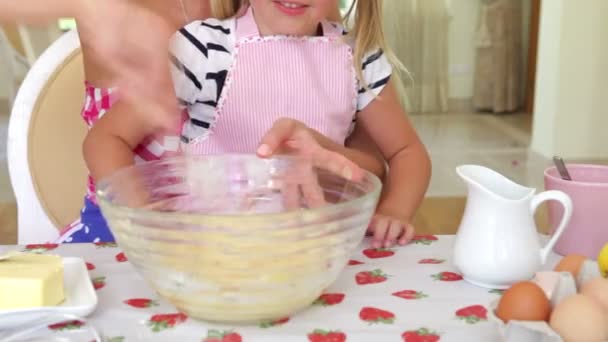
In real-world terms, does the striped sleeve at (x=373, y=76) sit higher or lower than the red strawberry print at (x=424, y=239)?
higher

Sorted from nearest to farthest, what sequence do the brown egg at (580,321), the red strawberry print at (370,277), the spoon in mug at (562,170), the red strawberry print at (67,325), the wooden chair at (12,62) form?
the brown egg at (580,321)
the red strawberry print at (67,325)
the red strawberry print at (370,277)
the spoon in mug at (562,170)
the wooden chair at (12,62)

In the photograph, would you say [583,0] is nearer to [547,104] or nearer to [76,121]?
[547,104]

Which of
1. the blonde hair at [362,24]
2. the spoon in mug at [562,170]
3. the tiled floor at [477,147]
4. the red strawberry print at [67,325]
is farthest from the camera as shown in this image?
the tiled floor at [477,147]

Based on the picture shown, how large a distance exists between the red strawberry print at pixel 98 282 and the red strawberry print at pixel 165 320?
0.33 feet

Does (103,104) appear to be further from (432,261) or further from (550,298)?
(550,298)

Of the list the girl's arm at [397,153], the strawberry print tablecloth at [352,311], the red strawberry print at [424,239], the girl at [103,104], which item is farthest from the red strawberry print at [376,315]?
the girl at [103,104]

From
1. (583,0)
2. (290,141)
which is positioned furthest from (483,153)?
(290,141)

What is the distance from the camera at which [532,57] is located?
5023 millimetres

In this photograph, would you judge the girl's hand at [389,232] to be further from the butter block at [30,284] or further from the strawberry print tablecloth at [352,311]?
the butter block at [30,284]

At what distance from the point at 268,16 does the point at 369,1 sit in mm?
178

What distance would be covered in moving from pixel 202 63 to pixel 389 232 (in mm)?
447

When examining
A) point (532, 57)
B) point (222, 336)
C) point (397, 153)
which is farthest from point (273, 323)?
point (532, 57)

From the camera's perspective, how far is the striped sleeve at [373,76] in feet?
3.98

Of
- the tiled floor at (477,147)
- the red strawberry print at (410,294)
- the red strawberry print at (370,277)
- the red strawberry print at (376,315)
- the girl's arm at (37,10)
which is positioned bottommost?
the tiled floor at (477,147)
